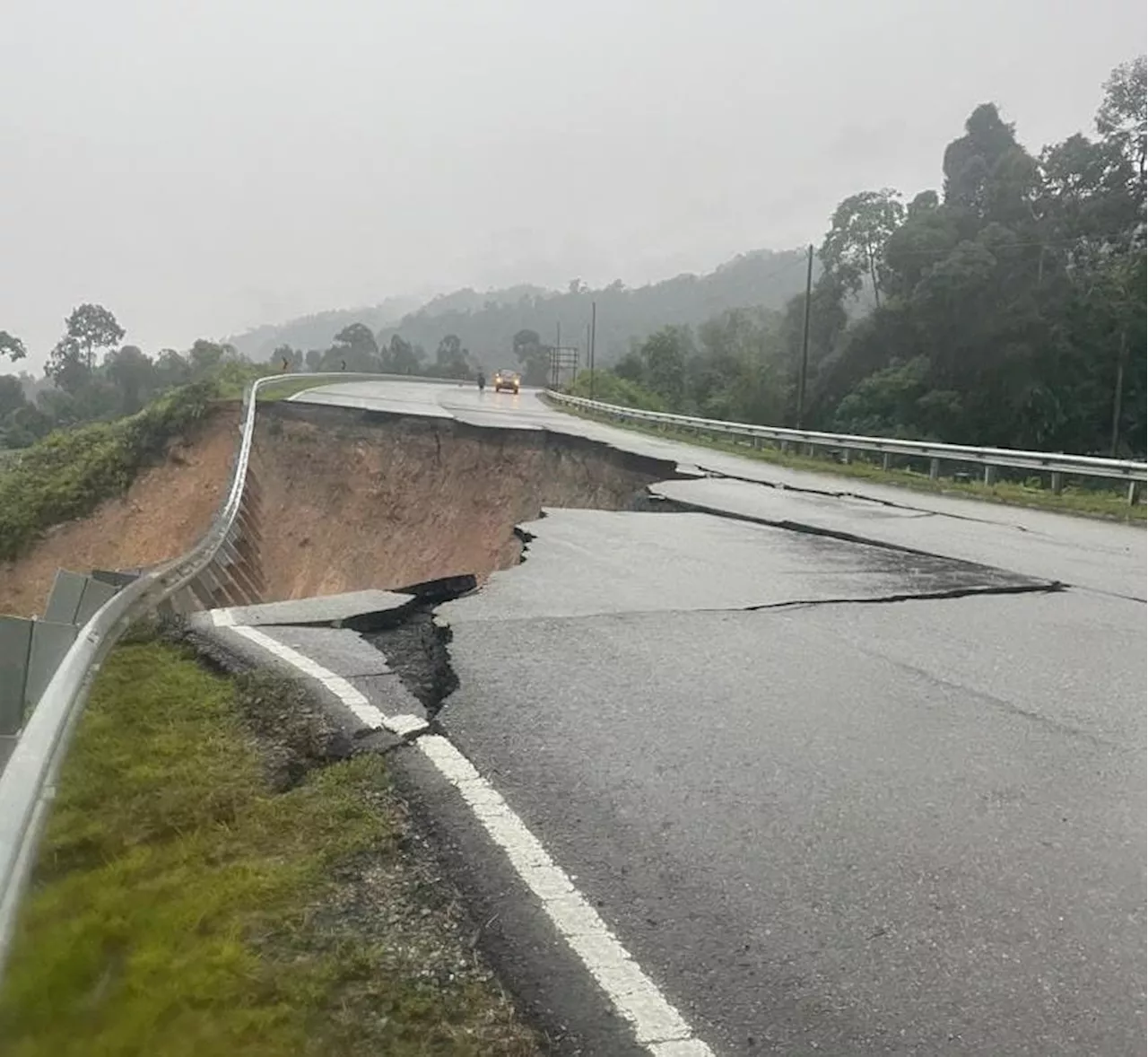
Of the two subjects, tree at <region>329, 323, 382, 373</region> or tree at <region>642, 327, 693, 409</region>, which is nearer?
tree at <region>642, 327, 693, 409</region>

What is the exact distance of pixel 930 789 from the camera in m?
4.35

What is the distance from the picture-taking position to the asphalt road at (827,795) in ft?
9.45

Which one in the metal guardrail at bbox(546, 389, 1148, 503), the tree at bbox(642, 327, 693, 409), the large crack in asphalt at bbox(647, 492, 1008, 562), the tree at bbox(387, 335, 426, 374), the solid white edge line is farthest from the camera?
the tree at bbox(387, 335, 426, 374)

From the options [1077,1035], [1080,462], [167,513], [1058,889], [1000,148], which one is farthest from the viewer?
[1000,148]

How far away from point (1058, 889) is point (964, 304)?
142 ft

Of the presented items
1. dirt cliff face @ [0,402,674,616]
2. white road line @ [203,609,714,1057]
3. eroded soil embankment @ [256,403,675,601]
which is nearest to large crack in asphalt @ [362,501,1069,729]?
white road line @ [203,609,714,1057]

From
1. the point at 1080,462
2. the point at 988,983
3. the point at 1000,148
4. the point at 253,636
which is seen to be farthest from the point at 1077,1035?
the point at 1000,148

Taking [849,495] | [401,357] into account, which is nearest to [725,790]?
[849,495]

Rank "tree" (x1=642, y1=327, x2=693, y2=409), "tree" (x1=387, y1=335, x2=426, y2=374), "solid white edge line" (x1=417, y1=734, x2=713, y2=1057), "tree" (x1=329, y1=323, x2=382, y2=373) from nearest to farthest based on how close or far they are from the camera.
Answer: "solid white edge line" (x1=417, y1=734, x2=713, y2=1057) < "tree" (x1=642, y1=327, x2=693, y2=409) < "tree" (x1=387, y1=335, x2=426, y2=374) < "tree" (x1=329, y1=323, x2=382, y2=373)

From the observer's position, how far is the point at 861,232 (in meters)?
57.6

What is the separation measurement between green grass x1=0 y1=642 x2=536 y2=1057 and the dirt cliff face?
18.4 meters

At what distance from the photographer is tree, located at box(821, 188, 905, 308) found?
57.2 metres

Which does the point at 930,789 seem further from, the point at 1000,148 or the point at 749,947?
the point at 1000,148

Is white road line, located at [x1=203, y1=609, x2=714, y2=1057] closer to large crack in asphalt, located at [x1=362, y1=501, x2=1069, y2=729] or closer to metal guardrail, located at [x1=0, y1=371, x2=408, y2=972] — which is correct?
large crack in asphalt, located at [x1=362, y1=501, x2=1069, y2=729]
